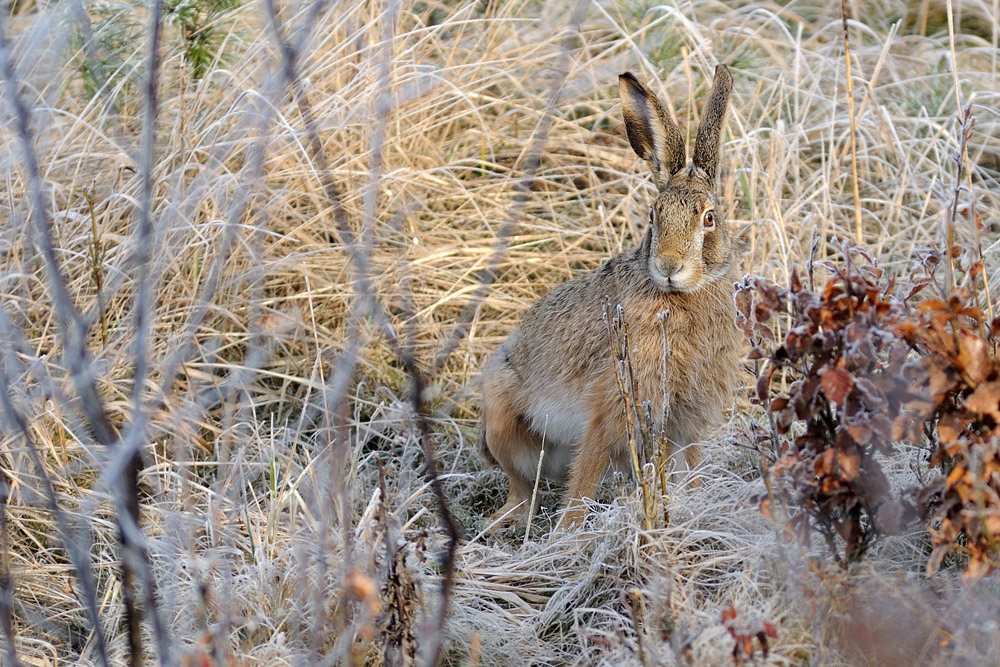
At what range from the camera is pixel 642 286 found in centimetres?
387

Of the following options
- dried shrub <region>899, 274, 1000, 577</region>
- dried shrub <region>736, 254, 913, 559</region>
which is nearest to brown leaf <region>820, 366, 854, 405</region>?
dried shrub <region>736, 254, 913, 559</region>

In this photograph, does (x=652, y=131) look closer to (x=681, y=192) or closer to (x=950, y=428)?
(x=681, y=192)

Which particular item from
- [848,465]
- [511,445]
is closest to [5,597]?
[511,445]

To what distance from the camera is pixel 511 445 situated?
4.24 meters

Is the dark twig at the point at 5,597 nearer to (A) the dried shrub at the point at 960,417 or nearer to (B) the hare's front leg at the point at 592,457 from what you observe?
(B) the hare's front leg at the point at 592,457

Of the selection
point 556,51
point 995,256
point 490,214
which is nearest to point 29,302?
point 490,214

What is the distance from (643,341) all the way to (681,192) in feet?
1.74

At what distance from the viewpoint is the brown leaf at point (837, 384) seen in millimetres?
2480

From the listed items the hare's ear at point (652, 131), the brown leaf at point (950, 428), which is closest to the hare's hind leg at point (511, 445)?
the hare's ear at point (652, 131)

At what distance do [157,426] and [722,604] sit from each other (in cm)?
233

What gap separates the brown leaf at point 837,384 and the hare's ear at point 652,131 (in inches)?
58.0

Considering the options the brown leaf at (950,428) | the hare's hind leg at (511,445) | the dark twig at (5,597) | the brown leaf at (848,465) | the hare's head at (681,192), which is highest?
the hare's head at (681,192)

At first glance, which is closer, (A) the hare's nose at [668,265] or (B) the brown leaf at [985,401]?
(B) the brown leaf at [985,401]

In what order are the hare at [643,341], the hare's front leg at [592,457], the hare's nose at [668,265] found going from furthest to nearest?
1. the hare's front leg at [592,457]
2. the hare at [643,341]
3. the hare's nose at [668,265]
